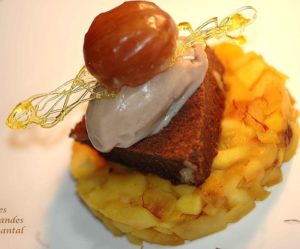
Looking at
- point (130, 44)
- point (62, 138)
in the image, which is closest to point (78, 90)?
point (130, 44)

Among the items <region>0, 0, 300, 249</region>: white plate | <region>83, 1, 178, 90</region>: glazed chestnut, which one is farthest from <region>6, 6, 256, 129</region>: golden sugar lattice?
<region>0, 0, 300, 249</region>: white plate

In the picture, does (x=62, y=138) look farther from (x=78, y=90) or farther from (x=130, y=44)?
(x=130, y=44)

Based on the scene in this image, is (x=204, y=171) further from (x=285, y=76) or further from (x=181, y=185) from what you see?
(x=285, y=76)

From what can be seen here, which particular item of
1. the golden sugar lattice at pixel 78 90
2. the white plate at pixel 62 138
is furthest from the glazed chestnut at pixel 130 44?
the white plate at pixel 62 138

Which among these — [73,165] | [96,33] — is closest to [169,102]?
[96,33]

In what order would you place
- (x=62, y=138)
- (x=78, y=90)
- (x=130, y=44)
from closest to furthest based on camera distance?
(x=130, y=44)
(x=78, y=90)
(x=62, y=138)
